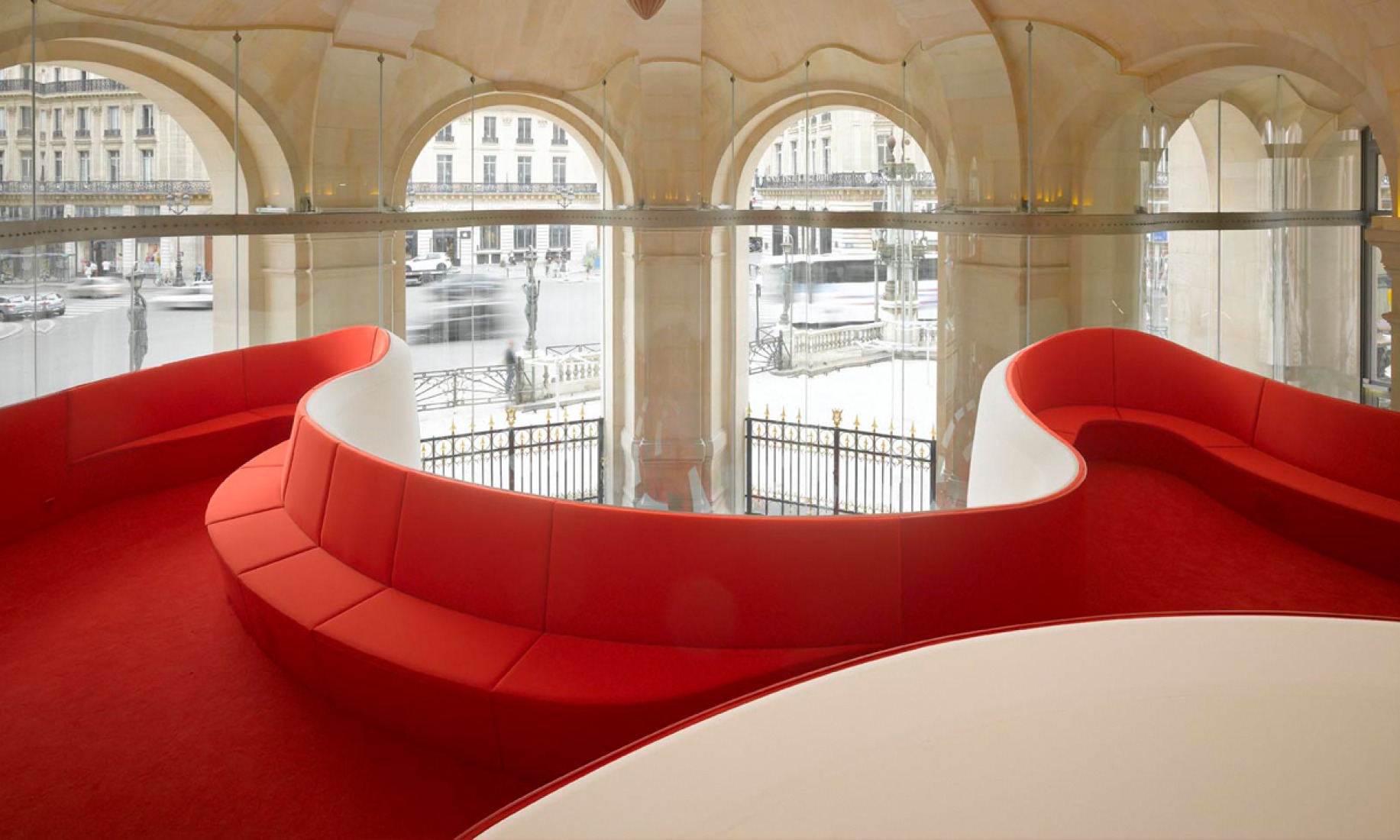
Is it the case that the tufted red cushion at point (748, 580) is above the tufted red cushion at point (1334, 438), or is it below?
below

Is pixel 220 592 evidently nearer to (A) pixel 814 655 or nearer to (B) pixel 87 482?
(B) pixel 87 482

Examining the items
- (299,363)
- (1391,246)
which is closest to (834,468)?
(1391,246)

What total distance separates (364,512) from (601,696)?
5.67ft

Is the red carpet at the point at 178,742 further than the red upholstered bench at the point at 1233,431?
No

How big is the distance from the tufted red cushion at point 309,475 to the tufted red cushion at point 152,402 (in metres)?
2.21

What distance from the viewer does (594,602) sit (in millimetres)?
4086

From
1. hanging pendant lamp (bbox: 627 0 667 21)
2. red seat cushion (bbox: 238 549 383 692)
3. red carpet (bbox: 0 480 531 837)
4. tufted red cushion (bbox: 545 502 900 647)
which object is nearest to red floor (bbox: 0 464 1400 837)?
red carpet (bbox: 0 480 531 837)

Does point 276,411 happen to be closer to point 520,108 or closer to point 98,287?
point 98,287

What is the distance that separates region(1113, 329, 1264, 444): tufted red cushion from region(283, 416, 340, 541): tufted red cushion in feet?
21.7

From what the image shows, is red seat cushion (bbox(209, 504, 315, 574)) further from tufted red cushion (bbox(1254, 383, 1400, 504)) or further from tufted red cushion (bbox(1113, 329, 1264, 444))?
tufted red cushion (bbox(1113, 329, 1264, 444))

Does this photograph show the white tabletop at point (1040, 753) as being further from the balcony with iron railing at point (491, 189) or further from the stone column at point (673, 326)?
the balcony with iron railing at point (491, 189)

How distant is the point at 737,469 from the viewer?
15719 mm

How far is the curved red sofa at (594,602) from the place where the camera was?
372 cm

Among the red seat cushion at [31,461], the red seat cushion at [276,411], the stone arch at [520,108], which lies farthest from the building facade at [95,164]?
the red seat cushion at [31,461]
